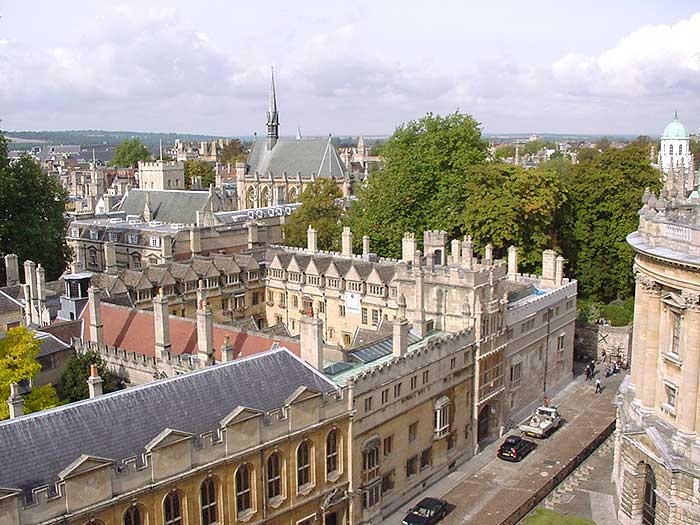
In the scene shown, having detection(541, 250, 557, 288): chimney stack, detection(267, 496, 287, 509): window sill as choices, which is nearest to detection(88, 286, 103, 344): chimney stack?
detection(267, 496, 287, 509): window sill

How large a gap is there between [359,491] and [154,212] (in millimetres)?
46606

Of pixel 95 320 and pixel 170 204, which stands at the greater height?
pixel 170 204

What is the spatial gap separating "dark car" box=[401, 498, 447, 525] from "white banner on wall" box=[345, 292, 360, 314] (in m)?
15.0

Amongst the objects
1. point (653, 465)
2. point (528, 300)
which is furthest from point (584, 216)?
point (653, 465)

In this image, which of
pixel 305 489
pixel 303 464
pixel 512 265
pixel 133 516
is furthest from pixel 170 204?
pixel 133 516

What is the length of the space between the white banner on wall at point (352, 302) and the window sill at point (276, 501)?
62.7 feet

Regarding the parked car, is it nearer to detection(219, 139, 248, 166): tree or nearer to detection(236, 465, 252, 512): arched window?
detection(236, 465, 252, 512): arched window

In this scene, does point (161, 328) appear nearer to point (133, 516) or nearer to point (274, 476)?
point (274, 476)

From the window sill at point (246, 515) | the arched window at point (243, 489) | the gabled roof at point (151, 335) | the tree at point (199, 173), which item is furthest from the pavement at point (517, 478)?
the tree at point (199, 173)

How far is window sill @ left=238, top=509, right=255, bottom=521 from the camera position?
22.7 m

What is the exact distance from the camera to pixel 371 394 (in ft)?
88.9

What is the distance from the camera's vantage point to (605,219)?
53188 mm

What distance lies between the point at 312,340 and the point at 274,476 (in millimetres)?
4948

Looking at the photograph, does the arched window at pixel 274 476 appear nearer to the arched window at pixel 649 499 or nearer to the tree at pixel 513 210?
the arched window at pixel 649 499
